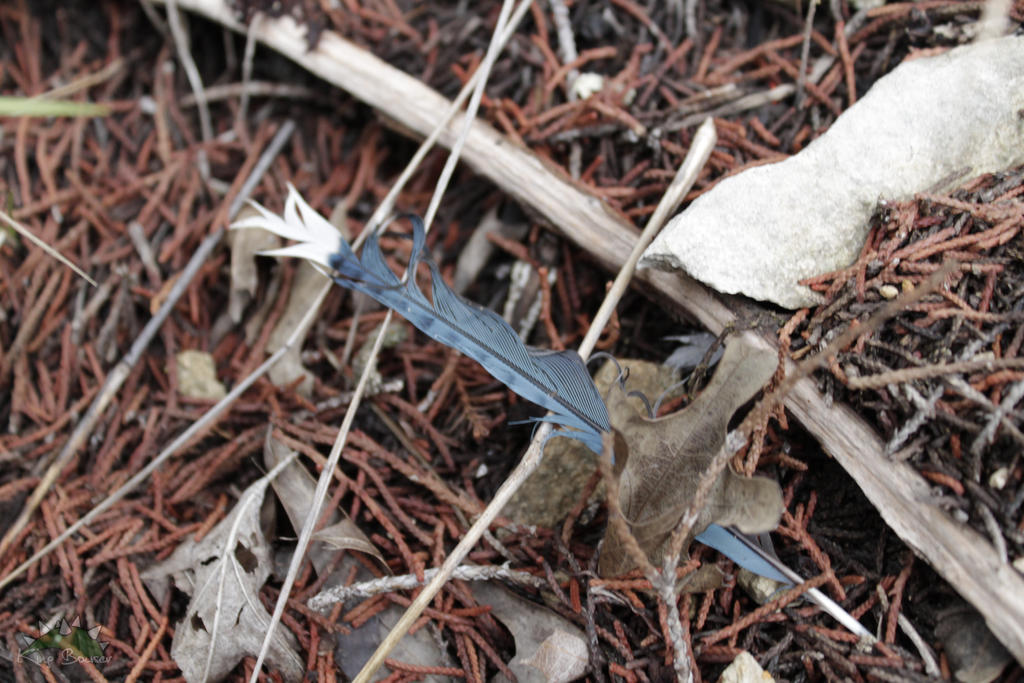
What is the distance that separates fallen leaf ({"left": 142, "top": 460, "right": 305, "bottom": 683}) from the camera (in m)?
1.69

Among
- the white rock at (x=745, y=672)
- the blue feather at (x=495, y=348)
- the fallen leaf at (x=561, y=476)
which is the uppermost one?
the blue feather at (x=495, y=348)

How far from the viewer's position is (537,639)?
1.65 m

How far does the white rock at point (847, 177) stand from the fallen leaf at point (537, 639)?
2.95ft

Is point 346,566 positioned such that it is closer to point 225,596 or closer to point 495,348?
point 225,596

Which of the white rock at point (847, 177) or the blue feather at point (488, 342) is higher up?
the white rock at point (847, 177)

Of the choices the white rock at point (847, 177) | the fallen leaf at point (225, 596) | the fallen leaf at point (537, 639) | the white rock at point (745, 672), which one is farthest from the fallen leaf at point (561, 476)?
the fallen leaf at point (225, 596)

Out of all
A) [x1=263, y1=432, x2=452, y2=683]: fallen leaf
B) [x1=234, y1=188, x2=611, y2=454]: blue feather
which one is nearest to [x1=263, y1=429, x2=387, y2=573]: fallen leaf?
[x1=263, y1=432, x2=452, y2=683]: fallen leaf

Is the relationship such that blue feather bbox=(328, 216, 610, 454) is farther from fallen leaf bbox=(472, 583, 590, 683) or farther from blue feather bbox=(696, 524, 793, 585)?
fallen leaf bbox=(472, 583, 590, 683)

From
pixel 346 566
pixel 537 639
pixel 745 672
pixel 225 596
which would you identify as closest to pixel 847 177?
pixel 745 672

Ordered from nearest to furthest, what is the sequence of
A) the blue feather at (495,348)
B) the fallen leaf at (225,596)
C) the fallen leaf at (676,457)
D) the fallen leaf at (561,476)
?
the fallen leaf at (676,457), the blue feather at (495,348), the fallen leaf at (225,596), the fallen leaf at (561,476)

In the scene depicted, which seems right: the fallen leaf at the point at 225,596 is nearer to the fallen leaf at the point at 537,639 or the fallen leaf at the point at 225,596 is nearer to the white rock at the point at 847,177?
the fallen leaf at the point at 537,639

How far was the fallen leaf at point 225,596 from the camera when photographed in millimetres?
1693

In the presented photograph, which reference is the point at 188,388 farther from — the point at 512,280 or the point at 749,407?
the point at 749,407

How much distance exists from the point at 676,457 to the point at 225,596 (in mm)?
1158
